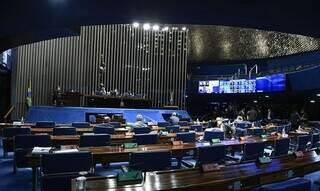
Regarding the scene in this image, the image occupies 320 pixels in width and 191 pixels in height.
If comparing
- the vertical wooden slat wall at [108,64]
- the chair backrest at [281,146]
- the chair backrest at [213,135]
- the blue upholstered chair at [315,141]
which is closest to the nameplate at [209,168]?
the chair backrest at [281,146]

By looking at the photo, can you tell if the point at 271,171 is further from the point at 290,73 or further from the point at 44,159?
the point at 290,73

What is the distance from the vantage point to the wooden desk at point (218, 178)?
2602 mm

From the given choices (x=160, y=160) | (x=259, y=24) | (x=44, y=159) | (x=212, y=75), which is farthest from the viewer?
(x=212, y=75)

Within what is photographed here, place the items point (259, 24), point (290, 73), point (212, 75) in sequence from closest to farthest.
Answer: point (259, 24), point (290, 73), point (212, 75)

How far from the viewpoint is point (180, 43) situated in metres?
A: 20.2

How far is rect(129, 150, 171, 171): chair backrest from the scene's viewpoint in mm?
3805

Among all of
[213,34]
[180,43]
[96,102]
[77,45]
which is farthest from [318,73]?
[77,45]

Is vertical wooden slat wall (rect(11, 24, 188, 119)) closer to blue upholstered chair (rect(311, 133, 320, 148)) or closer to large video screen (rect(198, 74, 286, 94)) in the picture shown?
large video screen (rect(198, 74, 286, 94))

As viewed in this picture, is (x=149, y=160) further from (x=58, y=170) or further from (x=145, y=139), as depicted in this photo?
(x=145, y=139)

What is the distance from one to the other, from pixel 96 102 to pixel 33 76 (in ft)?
15.8

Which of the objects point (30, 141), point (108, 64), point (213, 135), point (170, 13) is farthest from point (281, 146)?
point (108, 64)

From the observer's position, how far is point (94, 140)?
563cm

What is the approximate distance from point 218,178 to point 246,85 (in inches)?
685

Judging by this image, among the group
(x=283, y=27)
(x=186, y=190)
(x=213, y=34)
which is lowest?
(x=186, y=190)
